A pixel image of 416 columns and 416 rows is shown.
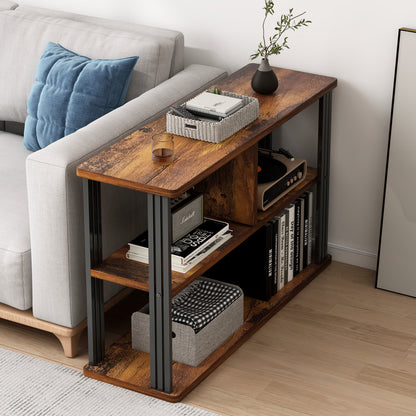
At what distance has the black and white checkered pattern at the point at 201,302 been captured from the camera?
8.59ft

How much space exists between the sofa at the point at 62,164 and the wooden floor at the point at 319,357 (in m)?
0.22

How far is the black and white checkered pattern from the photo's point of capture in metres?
2.62

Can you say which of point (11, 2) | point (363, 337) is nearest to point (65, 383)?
point (363, 337)

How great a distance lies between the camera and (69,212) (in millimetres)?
2480

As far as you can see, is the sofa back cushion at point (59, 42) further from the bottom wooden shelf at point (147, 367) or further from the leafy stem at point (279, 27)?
the bottom wooden shelf at point (147, 367)

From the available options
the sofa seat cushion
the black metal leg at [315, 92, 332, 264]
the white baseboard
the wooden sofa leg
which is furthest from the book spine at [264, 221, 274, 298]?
the sofa seat cushion

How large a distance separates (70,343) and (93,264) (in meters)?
0.34

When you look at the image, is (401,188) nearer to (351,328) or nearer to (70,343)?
(351,328)

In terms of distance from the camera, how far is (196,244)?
254 centimetres

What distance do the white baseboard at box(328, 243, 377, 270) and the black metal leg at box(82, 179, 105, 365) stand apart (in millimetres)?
1131

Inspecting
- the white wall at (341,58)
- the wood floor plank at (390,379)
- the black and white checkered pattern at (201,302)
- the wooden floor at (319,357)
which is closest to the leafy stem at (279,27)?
Result: the white wall at (341,58)

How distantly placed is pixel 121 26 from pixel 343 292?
4.27 feet

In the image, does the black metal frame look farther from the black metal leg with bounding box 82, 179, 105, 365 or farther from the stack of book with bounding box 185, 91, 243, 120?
the stack of book with bounding box 185, 91, 243, 120

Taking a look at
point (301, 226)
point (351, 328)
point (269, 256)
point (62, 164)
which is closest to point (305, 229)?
point (301, 226)
